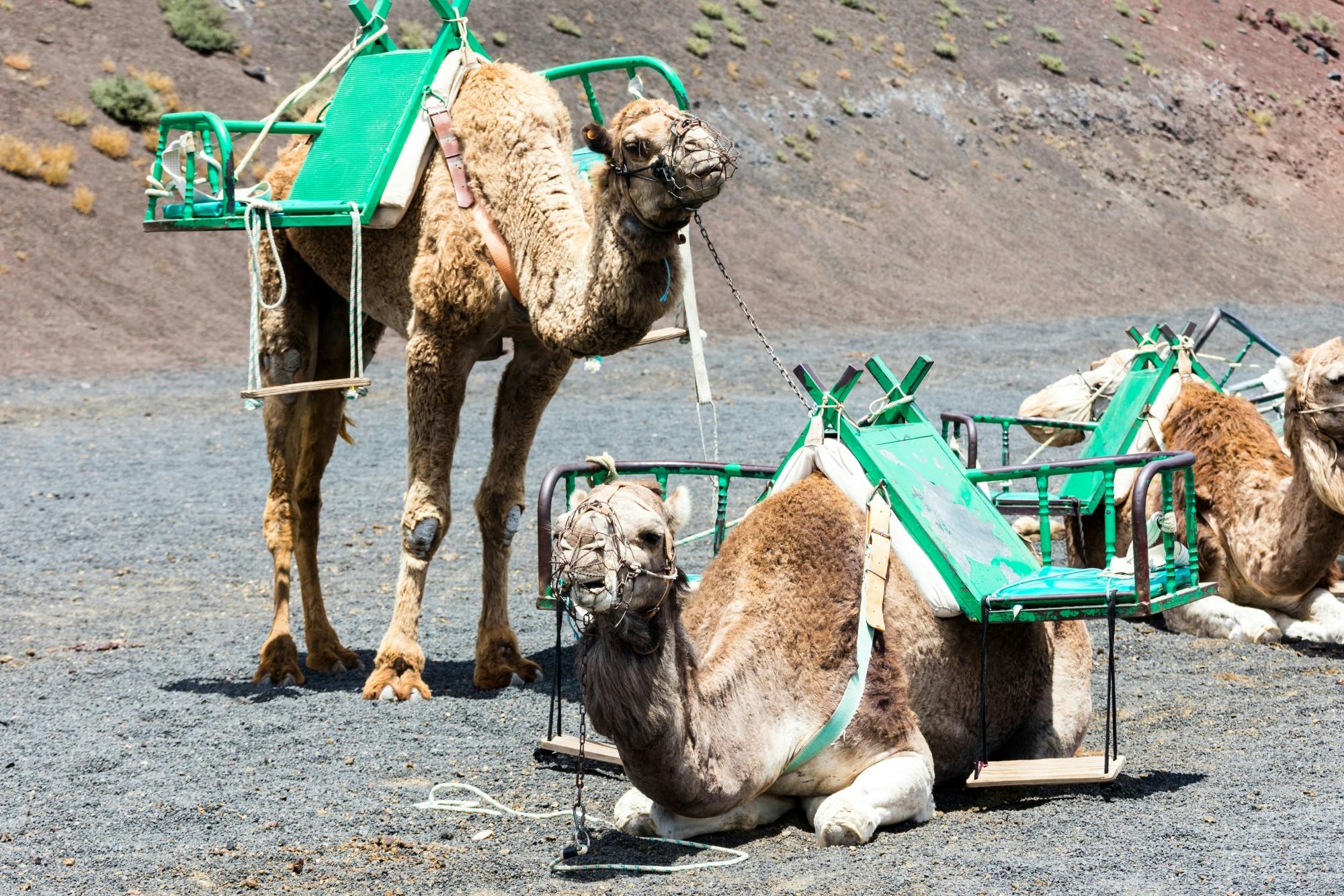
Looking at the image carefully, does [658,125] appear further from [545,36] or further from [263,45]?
[545,36]

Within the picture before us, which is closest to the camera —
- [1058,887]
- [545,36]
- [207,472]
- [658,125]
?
[1058,887]

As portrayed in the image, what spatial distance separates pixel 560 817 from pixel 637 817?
1.69 ft

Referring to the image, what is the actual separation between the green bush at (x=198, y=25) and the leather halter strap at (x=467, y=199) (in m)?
24.3

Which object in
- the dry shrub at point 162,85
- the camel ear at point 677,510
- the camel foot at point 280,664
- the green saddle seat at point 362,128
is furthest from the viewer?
the dry shrub at point 162,85

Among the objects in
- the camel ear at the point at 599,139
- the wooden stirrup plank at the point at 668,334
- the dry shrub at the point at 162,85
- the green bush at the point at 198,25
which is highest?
the green bush at the point at 198,25

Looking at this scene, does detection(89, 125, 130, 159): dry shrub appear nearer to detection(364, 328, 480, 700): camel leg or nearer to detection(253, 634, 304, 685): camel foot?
detection(253, 634, 304, 685): camel foot

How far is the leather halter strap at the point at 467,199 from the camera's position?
6836 mm

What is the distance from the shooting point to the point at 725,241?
31.0 m

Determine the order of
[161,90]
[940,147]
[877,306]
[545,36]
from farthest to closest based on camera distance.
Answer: [940,147], [545,36], [877,306], [161,90]

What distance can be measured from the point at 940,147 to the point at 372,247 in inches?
1298

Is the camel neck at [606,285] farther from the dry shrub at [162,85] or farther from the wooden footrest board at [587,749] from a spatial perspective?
the dry shrub at [162,85]

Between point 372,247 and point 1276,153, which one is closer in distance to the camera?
point 372,247

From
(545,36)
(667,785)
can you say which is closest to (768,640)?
(667,785)

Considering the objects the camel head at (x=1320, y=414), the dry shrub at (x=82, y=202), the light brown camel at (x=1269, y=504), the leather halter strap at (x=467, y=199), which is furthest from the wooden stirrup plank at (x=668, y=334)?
the dry shrub at (x=82, y=202)
